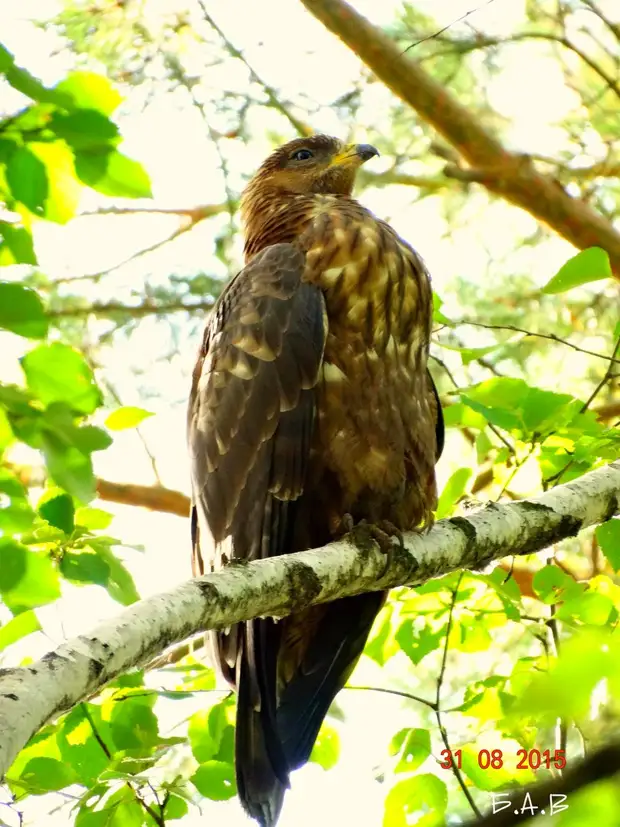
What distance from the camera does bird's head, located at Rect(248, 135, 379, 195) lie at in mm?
5387

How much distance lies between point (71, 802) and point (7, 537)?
1082mm

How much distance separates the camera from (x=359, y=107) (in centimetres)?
709

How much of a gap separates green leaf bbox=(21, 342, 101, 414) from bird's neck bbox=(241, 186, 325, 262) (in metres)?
2.49

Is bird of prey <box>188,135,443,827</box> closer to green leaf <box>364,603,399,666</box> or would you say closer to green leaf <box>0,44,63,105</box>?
green leaf <box>364,603,399,666</box>

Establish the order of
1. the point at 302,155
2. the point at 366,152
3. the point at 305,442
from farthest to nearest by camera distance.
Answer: the point at 302,155, the point at 366,152, the point at 305,442

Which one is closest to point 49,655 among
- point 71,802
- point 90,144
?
point 90,144

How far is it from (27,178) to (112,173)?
7.0 inches

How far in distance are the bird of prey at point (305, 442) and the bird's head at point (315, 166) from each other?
1.22m

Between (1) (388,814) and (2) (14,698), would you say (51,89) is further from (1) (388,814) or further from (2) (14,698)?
(1) (388,814)

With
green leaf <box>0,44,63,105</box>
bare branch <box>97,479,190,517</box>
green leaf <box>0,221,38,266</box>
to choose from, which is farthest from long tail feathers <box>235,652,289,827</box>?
bare branch <box>97,479,190,517</box>

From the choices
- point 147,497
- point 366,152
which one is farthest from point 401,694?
point 147,497

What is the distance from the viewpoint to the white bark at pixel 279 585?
5.67ft

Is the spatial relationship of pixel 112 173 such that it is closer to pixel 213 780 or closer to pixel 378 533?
pixel 378 533

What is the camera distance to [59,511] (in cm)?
262
